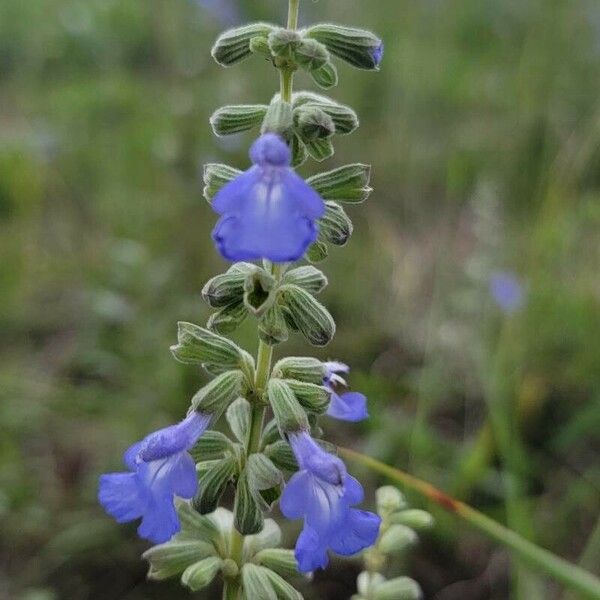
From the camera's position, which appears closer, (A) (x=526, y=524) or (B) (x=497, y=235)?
(A) (x=526, y=524)

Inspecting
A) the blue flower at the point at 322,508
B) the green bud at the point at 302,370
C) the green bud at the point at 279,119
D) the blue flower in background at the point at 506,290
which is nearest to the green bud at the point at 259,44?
the green bud at the point at 279,119

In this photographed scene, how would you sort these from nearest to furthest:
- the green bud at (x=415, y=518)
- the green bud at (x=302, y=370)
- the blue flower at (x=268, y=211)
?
1. the blue flower at (x=268, y=211)
2. the green bud at (x=302, y=370)
3. the green bud at (x=415, y=518)

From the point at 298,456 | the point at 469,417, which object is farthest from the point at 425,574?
the point at 298,456

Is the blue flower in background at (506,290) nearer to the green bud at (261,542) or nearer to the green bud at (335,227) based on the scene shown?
the green bud at (261,542)

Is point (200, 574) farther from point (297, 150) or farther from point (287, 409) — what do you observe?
point (297, 150)

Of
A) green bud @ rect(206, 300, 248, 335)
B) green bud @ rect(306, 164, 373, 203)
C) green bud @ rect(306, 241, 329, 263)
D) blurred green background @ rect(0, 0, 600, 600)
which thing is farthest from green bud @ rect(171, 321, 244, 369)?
blurred green background @ rect(0, 0, 600, 600)

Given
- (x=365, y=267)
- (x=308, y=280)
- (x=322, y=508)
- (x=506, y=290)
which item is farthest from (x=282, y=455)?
(x=365, y=267)

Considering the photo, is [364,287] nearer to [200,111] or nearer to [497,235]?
[497,235]
